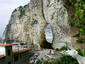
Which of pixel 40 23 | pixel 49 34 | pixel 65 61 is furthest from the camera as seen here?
pixel 40 23

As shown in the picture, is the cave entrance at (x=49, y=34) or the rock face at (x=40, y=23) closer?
the rock face at (x=40, y=23)

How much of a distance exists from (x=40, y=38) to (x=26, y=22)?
23.1 ft

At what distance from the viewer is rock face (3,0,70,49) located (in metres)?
21.8

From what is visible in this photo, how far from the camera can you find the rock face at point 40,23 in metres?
21.8

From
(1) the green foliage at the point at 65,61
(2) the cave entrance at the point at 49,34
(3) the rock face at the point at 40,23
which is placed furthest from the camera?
(2) the cave entrance at the point at 49,34

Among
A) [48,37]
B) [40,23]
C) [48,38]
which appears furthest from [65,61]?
[40,23]

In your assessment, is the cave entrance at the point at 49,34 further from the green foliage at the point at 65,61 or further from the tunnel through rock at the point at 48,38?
the green foliage at the point at 65,61

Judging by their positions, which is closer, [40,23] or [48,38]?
[48,38]

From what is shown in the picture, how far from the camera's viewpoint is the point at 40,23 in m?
26.3

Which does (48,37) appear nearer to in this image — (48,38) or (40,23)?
(48,38)

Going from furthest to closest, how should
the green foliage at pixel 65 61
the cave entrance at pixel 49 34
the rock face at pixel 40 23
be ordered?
1. the cave entrance at pixel 49 34
2. the rock face at pixel 40 23
3. the green foliage at pixel 65 61

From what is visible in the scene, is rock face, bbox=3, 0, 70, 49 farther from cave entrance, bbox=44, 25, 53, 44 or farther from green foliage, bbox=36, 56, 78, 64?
green foliage, bbox=36, 56, 78, 64

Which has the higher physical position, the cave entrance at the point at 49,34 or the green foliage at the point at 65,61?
the cave entrance at the point at 49,34

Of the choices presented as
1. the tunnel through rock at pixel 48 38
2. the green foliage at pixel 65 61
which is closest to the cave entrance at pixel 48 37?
the tunnel through rock at pixel 48 38
